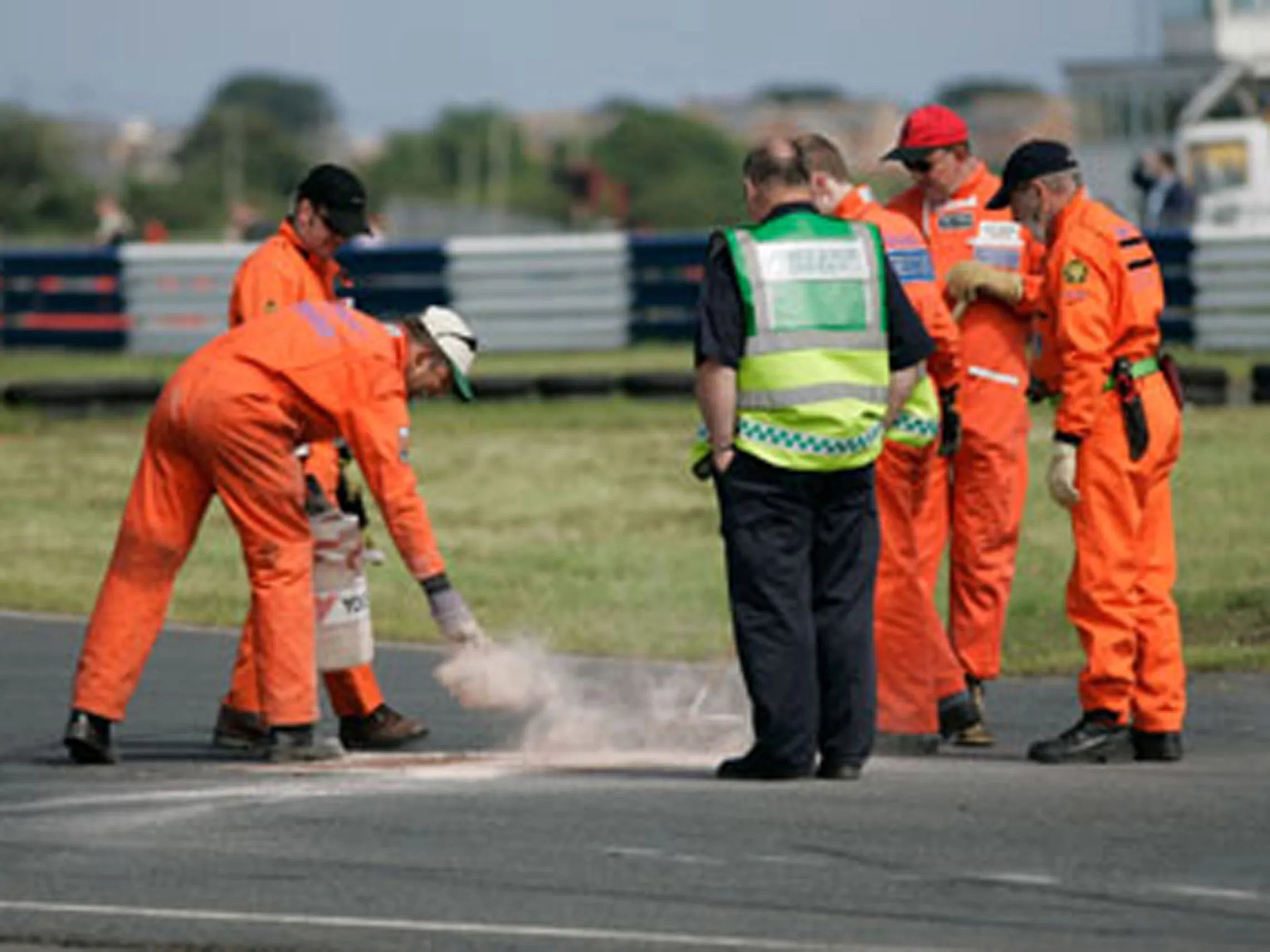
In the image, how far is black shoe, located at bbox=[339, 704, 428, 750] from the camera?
10570mm

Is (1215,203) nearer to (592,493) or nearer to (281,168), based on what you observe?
(592,493)

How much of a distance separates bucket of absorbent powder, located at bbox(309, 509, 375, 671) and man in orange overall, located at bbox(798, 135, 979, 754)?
1.71 meters

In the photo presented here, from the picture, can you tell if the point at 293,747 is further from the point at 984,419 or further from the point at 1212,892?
the point at 1212,892

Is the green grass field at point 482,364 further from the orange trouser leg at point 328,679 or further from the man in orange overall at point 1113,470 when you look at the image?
the man in orange overall at point 1113,470

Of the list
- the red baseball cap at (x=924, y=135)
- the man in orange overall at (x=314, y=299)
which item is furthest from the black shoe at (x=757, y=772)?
the red baseball cap at (x=924, y=135)

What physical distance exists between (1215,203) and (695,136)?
106157 mm

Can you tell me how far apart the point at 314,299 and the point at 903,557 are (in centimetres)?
220

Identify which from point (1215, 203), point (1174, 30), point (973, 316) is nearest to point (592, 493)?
point (973, 316)

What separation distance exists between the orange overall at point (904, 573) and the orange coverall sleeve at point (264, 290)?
190 centimetres

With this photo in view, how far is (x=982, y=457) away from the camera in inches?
420

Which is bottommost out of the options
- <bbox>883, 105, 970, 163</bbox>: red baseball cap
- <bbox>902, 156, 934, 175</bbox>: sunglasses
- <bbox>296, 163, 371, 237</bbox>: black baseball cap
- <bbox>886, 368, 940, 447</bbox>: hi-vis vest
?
<bbox>886, 368, 940, 447</bbox>: hi-vis vest

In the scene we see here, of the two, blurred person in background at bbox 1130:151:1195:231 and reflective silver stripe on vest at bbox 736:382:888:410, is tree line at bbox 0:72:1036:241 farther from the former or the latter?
reflective silver stripe on vest at bbox 736:382:888:410

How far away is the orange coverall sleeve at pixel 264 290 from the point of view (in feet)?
34.0

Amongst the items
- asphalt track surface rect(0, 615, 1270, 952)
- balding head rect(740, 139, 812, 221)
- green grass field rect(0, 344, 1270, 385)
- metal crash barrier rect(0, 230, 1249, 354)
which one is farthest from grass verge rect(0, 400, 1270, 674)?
green grass field rect(0, 344, 1270, 385)
